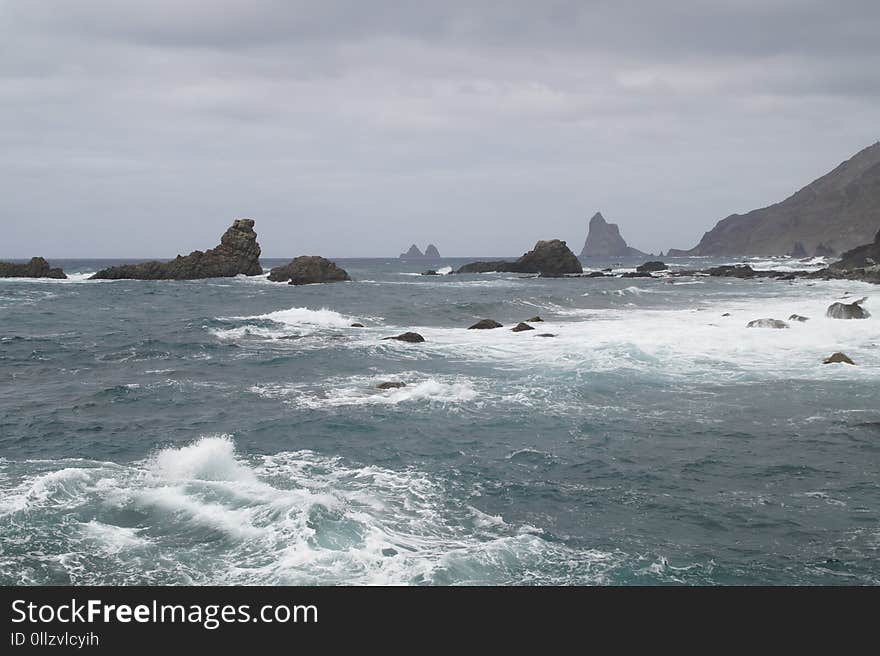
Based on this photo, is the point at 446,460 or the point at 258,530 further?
the point at 446,460

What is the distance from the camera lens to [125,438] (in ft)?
50.8

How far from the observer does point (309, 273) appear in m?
77.9

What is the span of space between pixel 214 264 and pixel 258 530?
3129 inches

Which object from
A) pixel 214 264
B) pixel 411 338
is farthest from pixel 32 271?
pixel 411 338

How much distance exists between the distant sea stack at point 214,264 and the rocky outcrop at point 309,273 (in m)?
8.67

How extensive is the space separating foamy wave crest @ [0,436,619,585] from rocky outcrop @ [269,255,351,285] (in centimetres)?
6429

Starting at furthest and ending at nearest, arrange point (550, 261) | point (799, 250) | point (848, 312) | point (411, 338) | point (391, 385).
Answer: point (799, 250) < point (550, 261) < point (848, 312) < point (411, 338) < point (391, 385)

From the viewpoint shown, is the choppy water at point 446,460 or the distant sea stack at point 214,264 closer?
the choppy water at point 446,460

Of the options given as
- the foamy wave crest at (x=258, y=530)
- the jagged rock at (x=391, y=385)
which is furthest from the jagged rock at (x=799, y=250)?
the foamy wave crest at (x=258, y=530)

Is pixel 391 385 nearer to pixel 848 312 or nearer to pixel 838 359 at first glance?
pixel 838 359

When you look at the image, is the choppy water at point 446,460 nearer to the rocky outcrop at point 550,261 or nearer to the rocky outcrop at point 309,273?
the rocky outcrop at point 309,273

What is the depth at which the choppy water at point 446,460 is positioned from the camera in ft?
30.8

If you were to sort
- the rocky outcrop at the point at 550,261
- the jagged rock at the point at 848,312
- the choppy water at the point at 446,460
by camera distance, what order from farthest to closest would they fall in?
the rocky outcrop at the point at 550,261, the jagged rock at the point at 848,312, the choppy water at the point at 446,460

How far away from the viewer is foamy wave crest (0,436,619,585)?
29.5ft
